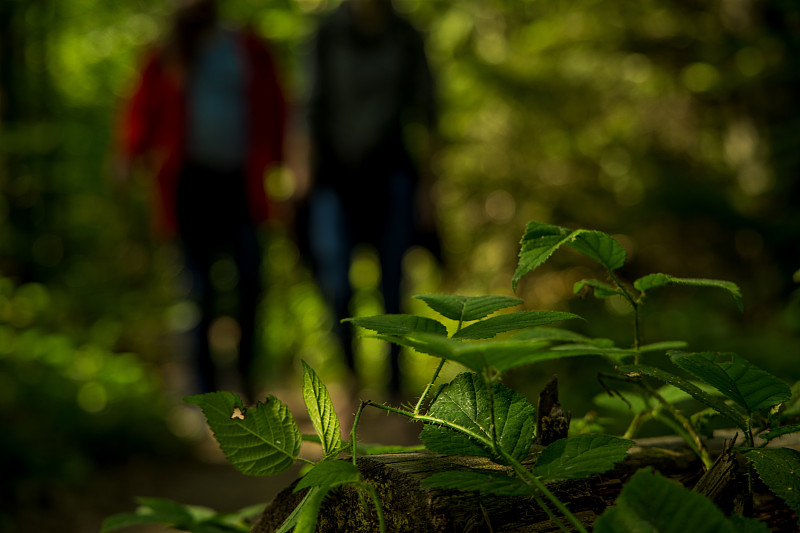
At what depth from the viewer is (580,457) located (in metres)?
0.70

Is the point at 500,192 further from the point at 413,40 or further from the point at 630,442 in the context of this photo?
the point at 630,442

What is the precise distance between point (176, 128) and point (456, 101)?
3.19m

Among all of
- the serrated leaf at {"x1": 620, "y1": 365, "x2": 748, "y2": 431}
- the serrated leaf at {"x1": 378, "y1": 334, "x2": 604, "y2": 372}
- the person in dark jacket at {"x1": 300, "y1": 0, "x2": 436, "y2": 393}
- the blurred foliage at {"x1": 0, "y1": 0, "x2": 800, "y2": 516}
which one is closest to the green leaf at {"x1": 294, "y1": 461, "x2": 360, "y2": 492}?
the serrated leaf at {"x1": 378, "y1": 334, "x2": 604, "y2": 372}

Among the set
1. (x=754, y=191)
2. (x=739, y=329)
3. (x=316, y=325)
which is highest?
(x=754, y=191)

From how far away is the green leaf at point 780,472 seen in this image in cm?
68

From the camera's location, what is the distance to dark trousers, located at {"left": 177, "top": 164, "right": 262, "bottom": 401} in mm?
4852

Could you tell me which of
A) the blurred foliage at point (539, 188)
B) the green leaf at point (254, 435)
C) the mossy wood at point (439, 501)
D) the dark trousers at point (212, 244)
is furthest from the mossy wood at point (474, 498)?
the dark trousers at point (212, 244)

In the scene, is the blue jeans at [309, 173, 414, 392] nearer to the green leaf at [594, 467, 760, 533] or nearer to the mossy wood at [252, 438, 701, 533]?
the mossy wood at [252, 438, 701, 533]

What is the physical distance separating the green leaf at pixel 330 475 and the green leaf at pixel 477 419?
0.26 feet

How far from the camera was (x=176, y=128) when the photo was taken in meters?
4.80

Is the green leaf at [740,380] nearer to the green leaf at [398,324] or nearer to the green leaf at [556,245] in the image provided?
the green leaf at [556,245]

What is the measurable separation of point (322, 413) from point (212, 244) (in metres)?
4.35

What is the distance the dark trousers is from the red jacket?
0.27 feet

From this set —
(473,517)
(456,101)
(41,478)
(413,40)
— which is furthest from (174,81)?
(473,517)
